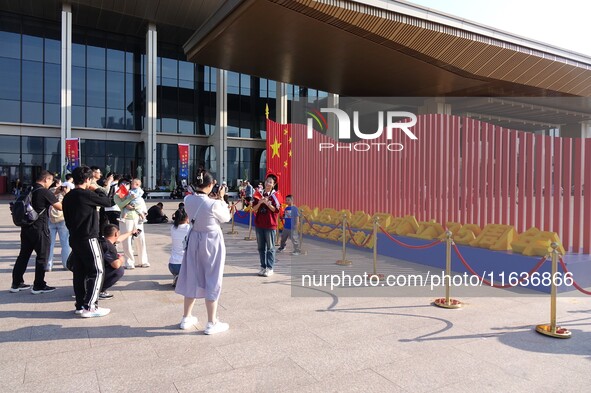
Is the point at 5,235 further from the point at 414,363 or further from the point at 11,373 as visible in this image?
the point at 414,363

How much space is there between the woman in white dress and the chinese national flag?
9.61 metres

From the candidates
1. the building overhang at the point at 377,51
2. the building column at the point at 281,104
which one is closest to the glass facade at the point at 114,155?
the building column at the point at 281,104

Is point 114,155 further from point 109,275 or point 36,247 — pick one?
point 109,275

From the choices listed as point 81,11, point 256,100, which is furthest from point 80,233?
point 256,100

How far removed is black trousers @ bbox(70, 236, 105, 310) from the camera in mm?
4980

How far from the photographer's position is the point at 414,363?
12.7ft

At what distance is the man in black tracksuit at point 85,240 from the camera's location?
16.3ft

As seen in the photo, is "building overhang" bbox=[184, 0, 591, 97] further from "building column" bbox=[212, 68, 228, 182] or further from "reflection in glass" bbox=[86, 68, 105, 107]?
"reflection in glass" bbox=[86, 68, 105, 107]

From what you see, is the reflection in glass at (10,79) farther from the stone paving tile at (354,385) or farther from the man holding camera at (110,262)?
the stone paving tile at (354,385)

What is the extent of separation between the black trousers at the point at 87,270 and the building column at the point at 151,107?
94.1 ft

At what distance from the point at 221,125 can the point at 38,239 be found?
30382 millimetres

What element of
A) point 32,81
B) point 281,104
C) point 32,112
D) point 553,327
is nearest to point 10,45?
point 32,81

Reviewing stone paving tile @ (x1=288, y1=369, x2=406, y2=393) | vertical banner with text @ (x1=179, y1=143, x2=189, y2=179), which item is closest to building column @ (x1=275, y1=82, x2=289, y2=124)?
vertical banner with text @ (x1=179, y1=143, x2=189, y2=179)

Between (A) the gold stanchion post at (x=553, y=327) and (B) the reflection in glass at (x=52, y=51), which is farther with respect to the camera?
(B) the reflection in glass at (x=52, y=51)
